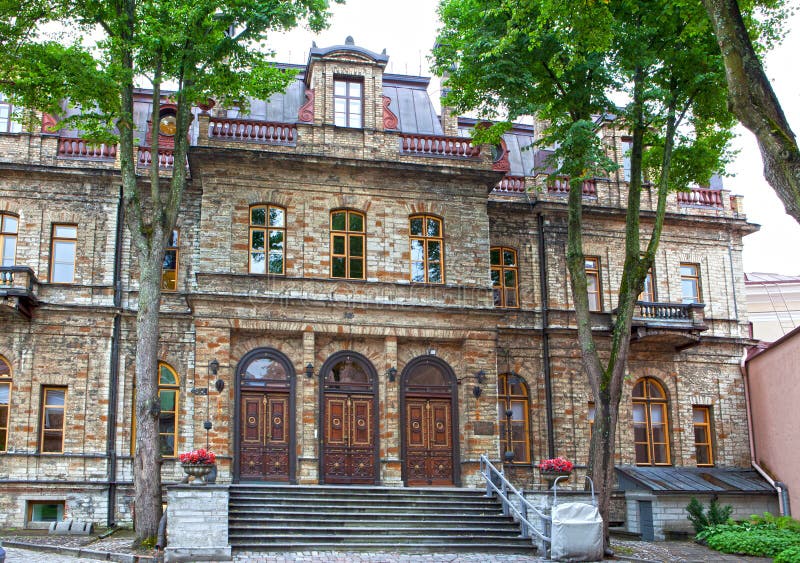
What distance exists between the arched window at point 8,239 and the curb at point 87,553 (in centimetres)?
843

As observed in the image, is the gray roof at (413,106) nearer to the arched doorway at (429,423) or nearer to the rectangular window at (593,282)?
the rectangular window at (593,282)

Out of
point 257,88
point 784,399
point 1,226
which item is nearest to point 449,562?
point 257,88

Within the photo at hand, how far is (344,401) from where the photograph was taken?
23.5 meters

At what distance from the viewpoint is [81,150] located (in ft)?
82.8

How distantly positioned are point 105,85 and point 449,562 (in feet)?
38.1

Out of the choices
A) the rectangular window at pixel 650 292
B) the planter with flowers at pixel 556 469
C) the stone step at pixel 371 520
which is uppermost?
the rectangular window at pixel 650 292

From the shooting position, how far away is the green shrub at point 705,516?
75.5 feet

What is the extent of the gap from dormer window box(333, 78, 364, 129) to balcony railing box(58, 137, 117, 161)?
6104 mm

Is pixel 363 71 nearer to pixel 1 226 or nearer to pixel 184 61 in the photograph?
pixel 184 61

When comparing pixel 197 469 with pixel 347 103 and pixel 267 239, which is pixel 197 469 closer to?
pixel 267 239

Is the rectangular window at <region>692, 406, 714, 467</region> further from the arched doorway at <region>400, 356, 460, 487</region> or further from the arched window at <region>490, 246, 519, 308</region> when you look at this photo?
the arched doorway at <region>400, 356, 460, 487</region>

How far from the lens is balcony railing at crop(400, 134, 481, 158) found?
1000 inches

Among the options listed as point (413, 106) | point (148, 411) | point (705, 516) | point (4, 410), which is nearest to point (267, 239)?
point (148, 411)

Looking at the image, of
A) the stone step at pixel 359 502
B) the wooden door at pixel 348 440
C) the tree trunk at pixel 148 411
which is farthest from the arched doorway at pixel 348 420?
the tree trunk at pixel 148 411
